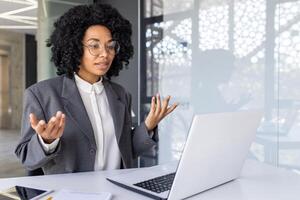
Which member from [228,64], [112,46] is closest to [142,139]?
[112,46]

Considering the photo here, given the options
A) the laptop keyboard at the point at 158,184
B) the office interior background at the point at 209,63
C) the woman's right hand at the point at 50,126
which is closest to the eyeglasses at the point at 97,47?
the woman's right hand at the point at 50,126

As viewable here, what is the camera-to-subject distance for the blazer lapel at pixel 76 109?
132cm

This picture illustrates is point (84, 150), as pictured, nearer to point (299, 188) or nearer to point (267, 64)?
point (299, 188)

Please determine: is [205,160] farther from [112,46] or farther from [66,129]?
[112,46]

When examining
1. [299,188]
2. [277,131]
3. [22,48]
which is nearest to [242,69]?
[277,131]

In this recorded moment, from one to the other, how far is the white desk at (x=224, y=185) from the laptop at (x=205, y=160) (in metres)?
0.03

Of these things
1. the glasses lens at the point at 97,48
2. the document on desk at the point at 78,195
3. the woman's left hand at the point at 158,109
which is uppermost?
the glasses lens at the point at 97,48

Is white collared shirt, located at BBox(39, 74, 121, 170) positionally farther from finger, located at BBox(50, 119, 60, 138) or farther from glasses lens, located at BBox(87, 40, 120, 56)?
finger, located at BBox(50, 119, 60, 138)

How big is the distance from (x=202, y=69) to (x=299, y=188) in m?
2.16

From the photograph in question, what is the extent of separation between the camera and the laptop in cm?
86

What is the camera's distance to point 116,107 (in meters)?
1.52

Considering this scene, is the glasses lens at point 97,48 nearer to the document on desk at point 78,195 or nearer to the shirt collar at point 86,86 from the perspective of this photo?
the shirt collar at point 86,86

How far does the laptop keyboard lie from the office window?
1798 millimetres

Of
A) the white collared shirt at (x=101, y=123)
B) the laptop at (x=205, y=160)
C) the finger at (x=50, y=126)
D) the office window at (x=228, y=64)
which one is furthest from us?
the office window at (x=228, y=64)
